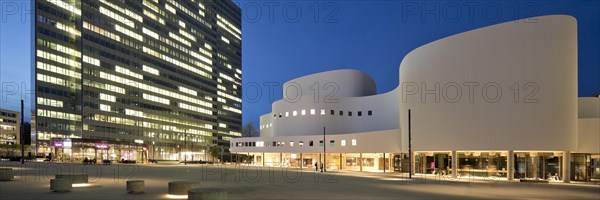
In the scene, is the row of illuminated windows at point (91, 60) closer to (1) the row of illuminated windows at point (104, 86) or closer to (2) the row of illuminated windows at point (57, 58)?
(2) the row of illuminated windows at point (57, 58)

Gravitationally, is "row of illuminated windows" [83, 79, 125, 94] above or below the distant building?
above

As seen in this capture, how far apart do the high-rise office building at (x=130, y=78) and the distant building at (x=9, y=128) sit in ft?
244

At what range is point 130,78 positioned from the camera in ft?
412

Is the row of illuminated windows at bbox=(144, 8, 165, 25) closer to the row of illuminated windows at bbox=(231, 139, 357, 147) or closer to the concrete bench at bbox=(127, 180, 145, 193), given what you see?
the row of illuminated windows at bbox=(231, 139, 357, 147)

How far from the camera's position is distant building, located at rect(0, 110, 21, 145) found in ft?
541

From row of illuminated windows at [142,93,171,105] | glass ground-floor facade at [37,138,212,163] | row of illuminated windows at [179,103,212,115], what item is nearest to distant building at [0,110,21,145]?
glass ground-floor facade at [37,138,212,163]

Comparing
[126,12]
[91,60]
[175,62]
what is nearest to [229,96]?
[175,62]

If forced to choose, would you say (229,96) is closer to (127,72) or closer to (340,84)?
(127,72)

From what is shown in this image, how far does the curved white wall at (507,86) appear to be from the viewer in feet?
141

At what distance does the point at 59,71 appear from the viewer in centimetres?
10475

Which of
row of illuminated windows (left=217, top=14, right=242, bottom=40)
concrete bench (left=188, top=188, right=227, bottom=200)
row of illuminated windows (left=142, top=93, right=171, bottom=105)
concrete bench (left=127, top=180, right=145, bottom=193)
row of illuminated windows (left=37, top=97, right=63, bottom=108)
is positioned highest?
row of illuminated windows (left=217, top=14, right=242, bottom=40)

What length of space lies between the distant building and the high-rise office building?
7425 centimetres

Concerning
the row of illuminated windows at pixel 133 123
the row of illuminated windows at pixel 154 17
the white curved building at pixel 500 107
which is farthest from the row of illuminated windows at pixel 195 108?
the white curved building at pixel 500 107

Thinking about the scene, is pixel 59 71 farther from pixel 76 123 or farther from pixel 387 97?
pixel 387 97
